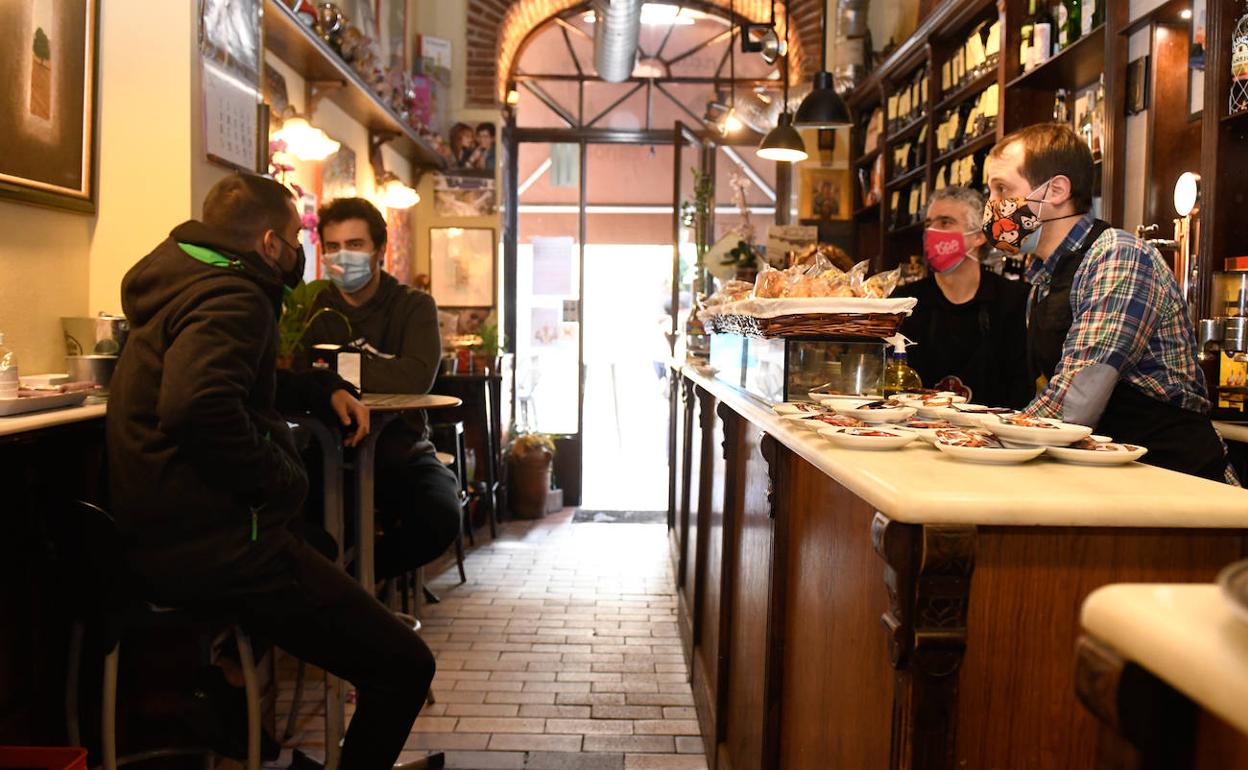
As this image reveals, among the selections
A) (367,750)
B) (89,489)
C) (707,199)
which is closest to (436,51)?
(707,199)

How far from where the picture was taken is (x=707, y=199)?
20.7ft

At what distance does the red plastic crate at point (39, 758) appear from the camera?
67.4 inches

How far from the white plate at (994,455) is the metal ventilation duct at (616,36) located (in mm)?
5115

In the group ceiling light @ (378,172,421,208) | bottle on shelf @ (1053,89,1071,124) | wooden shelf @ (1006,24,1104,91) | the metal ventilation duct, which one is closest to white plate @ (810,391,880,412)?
wooden shelf @ (1006,24,1104,91)

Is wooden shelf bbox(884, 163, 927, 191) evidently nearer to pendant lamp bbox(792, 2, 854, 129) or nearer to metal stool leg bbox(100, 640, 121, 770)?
pendant lamp bbox(792, 2, 854, 129)

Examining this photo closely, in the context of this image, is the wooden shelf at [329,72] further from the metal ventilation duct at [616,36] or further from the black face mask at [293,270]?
the black face mask at [293,270]

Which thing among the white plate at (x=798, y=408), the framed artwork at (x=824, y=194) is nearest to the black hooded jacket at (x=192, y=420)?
the white plate at (x=798, y=408)

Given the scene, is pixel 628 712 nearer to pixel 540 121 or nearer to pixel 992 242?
pixel 992 242

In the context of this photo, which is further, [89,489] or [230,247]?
[89,489]

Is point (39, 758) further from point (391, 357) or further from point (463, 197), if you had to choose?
point (463, 197)

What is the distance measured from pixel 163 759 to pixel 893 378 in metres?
2.13

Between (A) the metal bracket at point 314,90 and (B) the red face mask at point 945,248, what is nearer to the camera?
(B) the red face mask at point 945,248

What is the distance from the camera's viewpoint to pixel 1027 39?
446 cm

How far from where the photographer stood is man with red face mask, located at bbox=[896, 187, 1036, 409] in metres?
3.22
